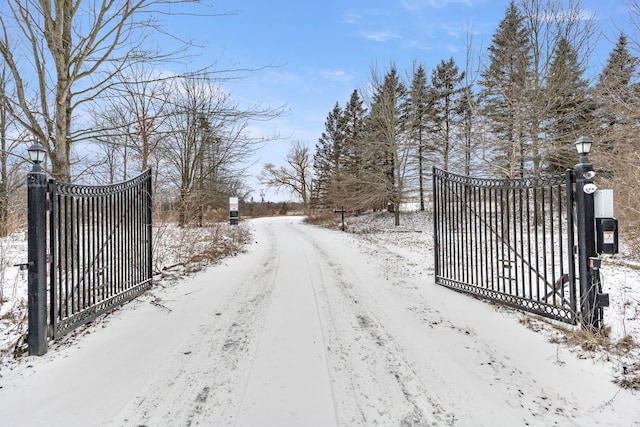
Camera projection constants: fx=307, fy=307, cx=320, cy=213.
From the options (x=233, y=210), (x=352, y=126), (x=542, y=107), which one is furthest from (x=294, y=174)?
(x=542, y=107)

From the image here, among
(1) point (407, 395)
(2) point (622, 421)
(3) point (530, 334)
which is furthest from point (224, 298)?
(2) point (622, 421)

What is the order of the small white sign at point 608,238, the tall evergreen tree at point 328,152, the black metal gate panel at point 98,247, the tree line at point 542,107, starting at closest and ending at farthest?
the small white sign at point 608,238, the black metal gate panel at point 98,247, the tree line at point 542,107, the tall evergreen tree at point 328,152

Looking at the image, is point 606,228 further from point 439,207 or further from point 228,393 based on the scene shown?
point 228,393

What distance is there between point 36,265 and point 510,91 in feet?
41.9

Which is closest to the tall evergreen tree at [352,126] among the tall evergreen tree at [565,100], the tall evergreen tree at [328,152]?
the tall evergreen tree at [328,152]

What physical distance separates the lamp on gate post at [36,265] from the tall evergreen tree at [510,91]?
11056mm

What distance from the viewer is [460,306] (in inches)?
169

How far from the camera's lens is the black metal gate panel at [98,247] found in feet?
10.5

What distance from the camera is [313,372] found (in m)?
2.48

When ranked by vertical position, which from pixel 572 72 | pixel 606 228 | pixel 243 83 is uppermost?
pixel 572 72

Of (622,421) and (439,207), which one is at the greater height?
(439,207)

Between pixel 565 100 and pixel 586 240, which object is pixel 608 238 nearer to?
pixel 586 240

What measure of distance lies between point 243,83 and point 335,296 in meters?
3.58

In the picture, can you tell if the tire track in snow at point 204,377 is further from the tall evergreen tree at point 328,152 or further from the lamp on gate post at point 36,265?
the tall evergreen tree at point 328,152
